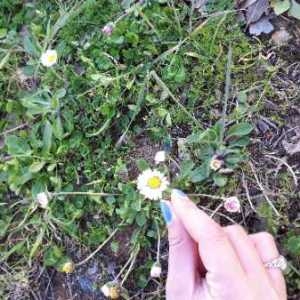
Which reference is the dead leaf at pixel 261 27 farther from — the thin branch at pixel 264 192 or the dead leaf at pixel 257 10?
the thin branch at pixel 264 192

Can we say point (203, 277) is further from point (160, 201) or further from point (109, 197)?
point (109, 197)

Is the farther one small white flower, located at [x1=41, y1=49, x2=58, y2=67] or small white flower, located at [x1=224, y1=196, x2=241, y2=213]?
small white flower, located at [x1=41, y1=49, x2=58, y2=67]

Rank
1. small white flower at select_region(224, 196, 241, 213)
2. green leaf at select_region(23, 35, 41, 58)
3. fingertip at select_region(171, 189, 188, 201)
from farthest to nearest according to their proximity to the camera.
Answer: green leaf at select_region(23, 35, 41, 58)
small white flower at select_region(224, 196, 241, 213)
fingertip at select_region(171, 189, 188, 201)

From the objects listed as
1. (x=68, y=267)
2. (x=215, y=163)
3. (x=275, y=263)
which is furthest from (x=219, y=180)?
(x=68, y=267)

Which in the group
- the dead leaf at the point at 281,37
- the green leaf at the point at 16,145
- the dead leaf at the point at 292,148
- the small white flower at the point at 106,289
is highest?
the dead leaf at the point at 281,37

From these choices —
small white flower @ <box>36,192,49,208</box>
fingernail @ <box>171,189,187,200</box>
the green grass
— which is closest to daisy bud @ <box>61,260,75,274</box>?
the green grass

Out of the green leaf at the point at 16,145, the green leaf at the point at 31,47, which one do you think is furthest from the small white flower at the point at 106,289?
the green leaf at the point at 31,47

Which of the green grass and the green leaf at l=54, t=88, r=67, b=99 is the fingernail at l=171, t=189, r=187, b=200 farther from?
the green leaf at l=54, t=88, r=67, b=99
